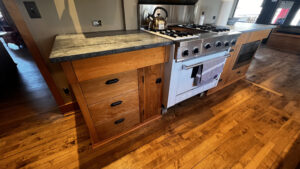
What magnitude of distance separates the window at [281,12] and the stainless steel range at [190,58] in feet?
15.6

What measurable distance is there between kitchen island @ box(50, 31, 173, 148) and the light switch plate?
0.27 metres

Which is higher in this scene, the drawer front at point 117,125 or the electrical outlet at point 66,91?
the electrical outlet at point 66,91

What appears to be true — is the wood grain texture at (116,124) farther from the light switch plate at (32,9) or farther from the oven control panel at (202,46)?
the light switch plate at (32,9)

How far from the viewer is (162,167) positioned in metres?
1.07

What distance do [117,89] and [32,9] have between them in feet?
3.25

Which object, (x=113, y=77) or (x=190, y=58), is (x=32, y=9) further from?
(x=190, y=58)

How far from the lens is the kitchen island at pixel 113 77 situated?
79cm

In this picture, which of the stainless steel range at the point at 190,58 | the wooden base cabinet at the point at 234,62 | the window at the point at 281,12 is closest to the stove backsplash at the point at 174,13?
the stainless steel range at the point at 190,58

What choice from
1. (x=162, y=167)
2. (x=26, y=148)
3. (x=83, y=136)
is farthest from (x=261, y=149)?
(x=26, y=148)

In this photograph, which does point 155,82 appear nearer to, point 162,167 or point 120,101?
point 120,101

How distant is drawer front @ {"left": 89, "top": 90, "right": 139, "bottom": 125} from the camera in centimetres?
101

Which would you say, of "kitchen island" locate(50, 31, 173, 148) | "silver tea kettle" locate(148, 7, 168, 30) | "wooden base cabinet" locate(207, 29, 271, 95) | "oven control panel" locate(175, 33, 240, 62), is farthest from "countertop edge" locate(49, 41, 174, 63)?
"wooden base cabinet" locate(207, 29, 271, 95)

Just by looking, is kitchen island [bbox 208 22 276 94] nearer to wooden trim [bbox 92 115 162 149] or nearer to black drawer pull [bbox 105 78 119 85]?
wooden trim [bbox 92 115 162 149]

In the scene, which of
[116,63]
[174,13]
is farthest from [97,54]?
[174,13]
